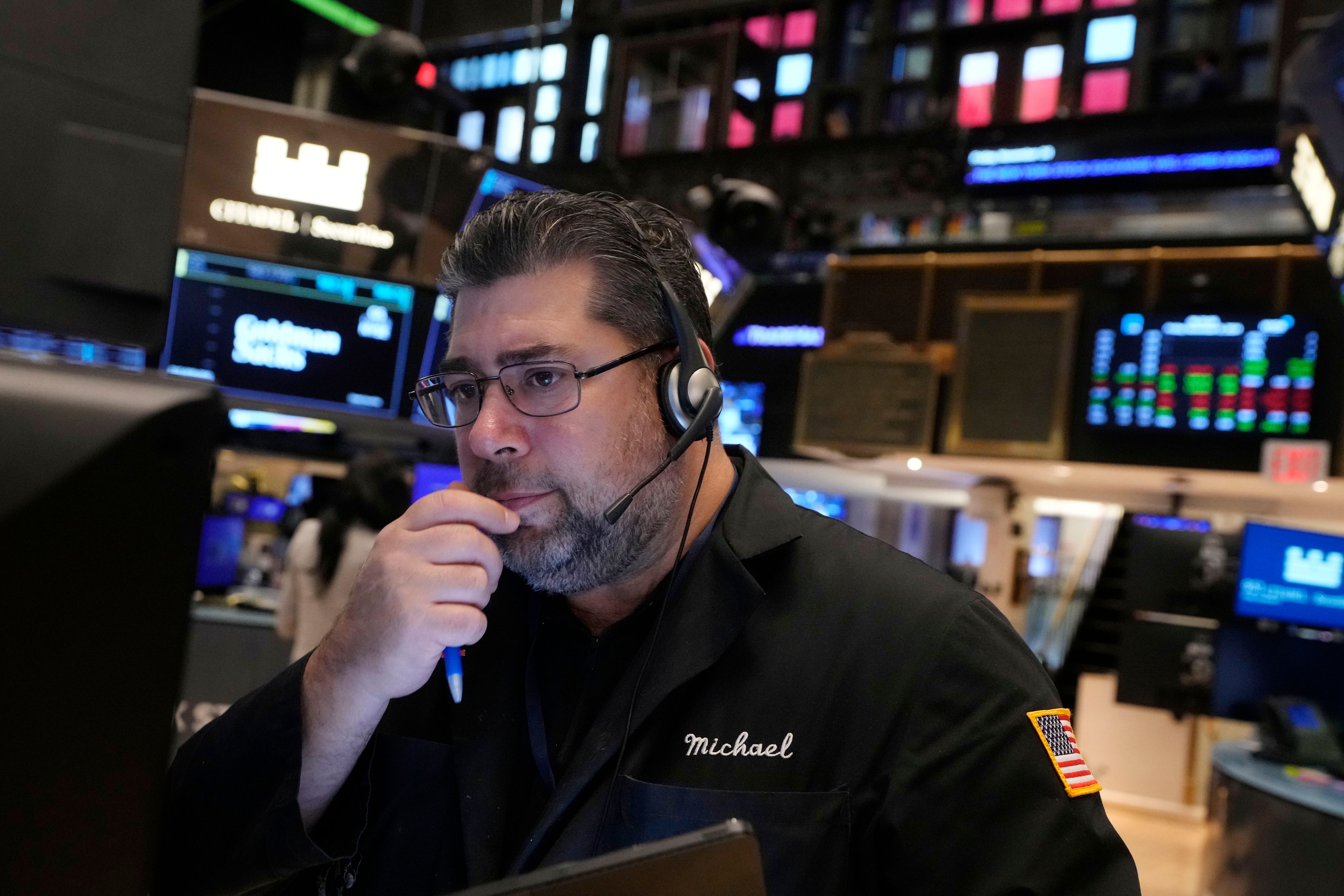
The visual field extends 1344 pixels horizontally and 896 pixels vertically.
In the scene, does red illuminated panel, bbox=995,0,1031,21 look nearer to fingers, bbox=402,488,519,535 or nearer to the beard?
the beard

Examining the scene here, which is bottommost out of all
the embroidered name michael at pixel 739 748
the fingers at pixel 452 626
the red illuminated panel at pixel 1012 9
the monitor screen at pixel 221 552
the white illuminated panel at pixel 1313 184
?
the monitor screen at pixel 221 552

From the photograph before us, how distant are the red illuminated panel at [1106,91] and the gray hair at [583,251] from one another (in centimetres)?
978

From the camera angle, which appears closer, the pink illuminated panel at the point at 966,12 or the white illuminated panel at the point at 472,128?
the pink illuminated panel at the point at 966,12

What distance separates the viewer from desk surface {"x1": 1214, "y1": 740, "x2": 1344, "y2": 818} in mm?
4258

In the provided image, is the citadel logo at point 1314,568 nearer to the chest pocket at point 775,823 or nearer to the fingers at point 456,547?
the chest pocket at point 775,823

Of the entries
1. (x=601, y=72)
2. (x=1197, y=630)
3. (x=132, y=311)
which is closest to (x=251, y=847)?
(x=132, y=311)

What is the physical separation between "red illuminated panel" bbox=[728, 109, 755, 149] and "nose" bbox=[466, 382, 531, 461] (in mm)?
11092

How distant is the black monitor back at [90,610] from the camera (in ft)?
1.56

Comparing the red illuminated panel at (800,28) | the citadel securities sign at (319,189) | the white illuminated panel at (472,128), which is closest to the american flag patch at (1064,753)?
the citadel securities sign at (319,189)

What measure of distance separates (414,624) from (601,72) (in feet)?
44.0

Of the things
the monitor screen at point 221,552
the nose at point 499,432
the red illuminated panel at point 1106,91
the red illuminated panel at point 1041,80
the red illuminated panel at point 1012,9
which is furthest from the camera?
the red illuminated panel at point 1012,9

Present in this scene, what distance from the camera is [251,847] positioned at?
107cm

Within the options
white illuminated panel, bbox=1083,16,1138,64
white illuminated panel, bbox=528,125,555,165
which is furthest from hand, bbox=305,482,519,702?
white illuminated panel, bbox=528,125,555,165

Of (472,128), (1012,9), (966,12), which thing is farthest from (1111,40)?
(472,128)
